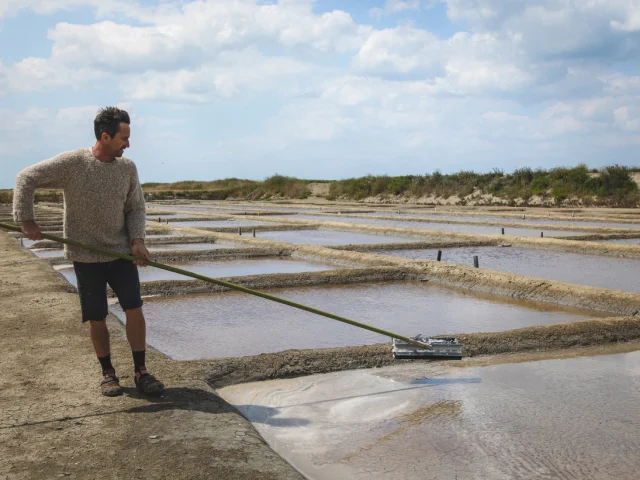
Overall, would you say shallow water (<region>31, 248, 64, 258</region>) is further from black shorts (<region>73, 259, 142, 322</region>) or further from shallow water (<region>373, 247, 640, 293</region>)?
black shorts (<region>73, 259, 142, 322</region>)

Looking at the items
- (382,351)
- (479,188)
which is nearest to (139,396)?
(382,351)

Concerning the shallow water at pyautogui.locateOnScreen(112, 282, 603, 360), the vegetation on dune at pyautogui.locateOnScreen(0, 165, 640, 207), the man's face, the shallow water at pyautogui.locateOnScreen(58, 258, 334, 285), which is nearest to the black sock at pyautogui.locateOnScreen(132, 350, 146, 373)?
the man's face

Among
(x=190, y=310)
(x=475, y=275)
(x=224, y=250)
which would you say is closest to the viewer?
(x=190, y=310)

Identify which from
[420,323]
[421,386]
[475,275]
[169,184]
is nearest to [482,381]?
[421,386]

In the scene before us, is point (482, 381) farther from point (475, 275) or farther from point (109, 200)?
point (475, 275)

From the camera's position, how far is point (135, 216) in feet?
8.86

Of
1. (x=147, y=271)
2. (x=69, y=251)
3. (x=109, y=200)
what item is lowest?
(x=147, y=271)

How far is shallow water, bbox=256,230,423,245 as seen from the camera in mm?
11711

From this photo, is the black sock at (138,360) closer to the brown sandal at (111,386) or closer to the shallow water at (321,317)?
the brown sandal at (111,386)

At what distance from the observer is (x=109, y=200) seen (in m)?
2.60

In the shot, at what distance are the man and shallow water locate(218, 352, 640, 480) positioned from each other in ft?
1.82

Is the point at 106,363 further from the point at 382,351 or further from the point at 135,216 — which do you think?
the point at 382,351

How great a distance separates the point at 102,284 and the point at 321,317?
2647 mm

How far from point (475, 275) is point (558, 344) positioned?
108 inches
